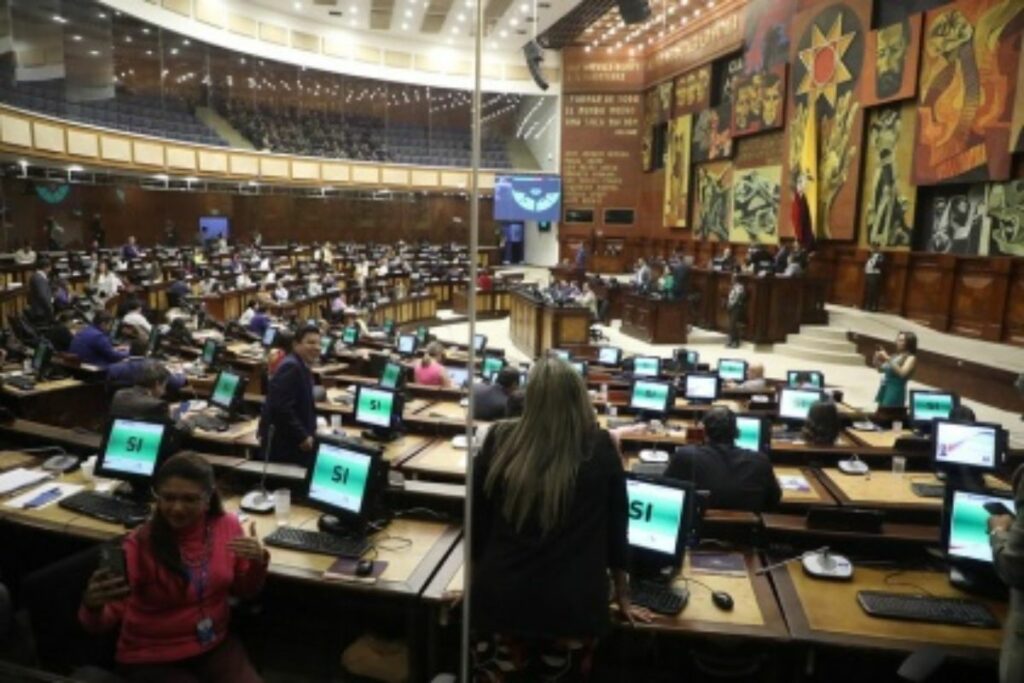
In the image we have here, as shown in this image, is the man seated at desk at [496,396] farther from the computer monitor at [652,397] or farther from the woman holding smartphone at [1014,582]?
the woman holding smartphone at [1014,582]

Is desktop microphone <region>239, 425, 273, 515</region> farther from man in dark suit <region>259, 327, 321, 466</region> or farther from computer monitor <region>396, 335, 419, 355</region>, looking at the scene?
computer monitor <region>396, 335, 419, 355</region>

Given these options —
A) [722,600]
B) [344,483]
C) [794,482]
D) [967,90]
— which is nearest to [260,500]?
[344,483]

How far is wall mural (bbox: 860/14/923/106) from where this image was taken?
11.8 m

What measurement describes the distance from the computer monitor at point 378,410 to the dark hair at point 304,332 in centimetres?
99

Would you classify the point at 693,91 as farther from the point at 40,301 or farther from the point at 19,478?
the point at 19,478

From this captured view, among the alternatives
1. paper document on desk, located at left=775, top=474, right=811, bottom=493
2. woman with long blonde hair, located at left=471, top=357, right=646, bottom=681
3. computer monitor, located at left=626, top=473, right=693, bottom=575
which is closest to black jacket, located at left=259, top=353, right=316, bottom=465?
computer monitor, located at left=626, top=473, right=693, bottom=575

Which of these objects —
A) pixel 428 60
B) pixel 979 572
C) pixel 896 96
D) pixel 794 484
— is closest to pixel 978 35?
pixel 896 96

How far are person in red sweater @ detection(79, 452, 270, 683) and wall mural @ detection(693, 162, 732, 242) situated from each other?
678 inches

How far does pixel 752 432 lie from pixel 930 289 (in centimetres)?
838

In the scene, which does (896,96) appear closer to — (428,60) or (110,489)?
(110,489)

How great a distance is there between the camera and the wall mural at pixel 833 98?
43.8 ft

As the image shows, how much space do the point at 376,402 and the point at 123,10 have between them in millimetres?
15603

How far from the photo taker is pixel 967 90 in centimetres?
1072

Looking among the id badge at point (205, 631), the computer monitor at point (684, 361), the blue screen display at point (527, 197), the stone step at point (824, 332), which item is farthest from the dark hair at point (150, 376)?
the blue screen display at point (527, 197)
